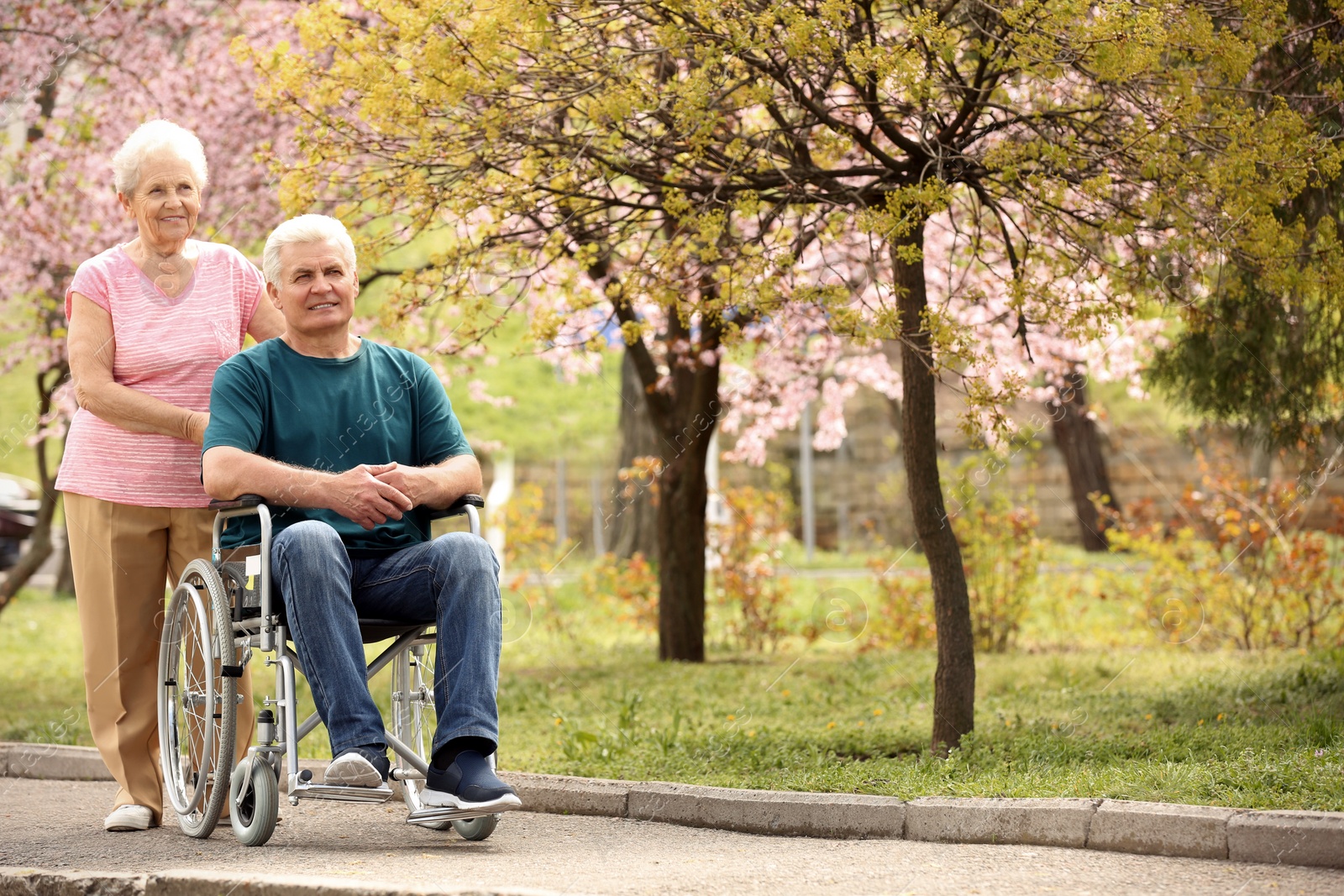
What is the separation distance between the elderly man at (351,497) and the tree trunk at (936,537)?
5.99ft

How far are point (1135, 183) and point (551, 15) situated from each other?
213cm

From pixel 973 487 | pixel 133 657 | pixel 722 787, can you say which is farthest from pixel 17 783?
pixel 973 487

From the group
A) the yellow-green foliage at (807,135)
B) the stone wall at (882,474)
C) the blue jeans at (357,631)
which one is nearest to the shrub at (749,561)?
the yellow-green foliage at (807,135)

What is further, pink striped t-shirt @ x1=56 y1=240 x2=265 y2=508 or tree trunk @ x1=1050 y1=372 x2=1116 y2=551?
tree trunk @ x1=1050 y1=372 x2=1116 y2=551

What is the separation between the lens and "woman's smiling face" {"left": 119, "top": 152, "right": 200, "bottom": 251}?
4.28 m

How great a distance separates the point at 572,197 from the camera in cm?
536

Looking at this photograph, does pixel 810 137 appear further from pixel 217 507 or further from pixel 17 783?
pixel 17 783

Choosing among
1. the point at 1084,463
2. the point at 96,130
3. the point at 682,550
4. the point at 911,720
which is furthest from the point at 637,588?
the point at 1084,463

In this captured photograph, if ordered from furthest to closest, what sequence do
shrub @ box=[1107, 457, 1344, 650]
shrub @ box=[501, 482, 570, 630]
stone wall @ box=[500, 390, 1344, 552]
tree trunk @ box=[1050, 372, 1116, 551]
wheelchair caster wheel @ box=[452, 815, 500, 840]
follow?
stone wall @ box=[500, 390, 1344, 552] < tree trunk @ box=[1050, 372, 1116, 551] < shrub @ box=[501, 482, 570, 630] < shrub @ box=[1107, 457, 1344, 650] < wheelchair caster wheel @ box=[452, 815, 500, 840]

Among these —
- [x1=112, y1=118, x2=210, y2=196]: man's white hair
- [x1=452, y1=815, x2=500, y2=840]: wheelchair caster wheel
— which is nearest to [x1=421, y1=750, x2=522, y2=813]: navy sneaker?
[x1=452, y1=815, x2=500, y2=840]: wheelchair caster wheel

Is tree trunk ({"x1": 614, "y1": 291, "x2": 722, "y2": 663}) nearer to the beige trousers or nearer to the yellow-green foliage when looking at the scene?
the yellow-green foliage

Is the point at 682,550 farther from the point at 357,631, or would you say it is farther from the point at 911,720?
the point at 357,631

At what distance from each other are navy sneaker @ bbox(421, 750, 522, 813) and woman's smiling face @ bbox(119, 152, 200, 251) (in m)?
1.89

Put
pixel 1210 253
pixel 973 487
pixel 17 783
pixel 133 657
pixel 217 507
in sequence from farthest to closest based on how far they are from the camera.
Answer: pixel 973 487 < pixel 17 783 < pixel 1210 253 < pixel 133 657 < pixel 217 507
